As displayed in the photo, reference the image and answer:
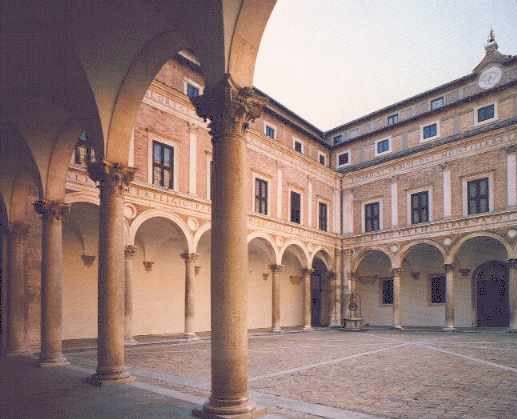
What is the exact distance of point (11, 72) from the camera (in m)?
7.90

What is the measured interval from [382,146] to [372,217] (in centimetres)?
424

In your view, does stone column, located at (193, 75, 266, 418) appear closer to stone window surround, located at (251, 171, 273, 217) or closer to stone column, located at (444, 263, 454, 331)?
stone window surround, located at (251, 171, 273, 217)

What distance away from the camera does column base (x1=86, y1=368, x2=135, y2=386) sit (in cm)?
726

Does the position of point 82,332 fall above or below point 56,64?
below

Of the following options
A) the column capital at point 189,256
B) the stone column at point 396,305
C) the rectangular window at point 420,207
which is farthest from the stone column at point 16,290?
the rectangular window at point 420,207

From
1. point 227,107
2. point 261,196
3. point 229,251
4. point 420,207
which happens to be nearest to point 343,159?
point 420,207

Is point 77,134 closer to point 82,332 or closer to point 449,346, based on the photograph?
point 82,332

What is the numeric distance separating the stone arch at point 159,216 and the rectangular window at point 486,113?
1545cm

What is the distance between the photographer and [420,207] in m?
23.7

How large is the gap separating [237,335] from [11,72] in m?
6.17

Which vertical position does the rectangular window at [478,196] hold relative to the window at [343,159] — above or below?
below

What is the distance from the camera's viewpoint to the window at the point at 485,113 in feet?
72.9

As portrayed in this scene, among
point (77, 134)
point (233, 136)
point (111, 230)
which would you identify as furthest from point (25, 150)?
point (233, 136)

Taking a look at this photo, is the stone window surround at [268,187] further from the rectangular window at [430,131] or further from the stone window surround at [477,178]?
the stone window surround at [477,178]
